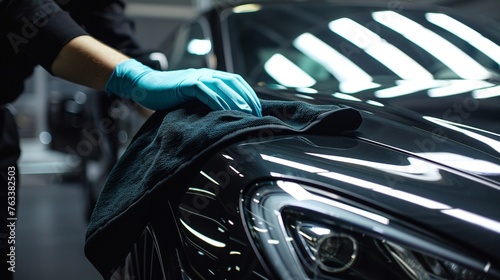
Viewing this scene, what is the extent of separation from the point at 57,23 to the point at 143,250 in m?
0.58

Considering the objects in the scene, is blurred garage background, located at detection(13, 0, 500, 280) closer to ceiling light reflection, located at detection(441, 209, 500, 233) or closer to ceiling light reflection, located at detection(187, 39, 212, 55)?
ceiling light reflection, located at detection(187, 39, 212, 55)

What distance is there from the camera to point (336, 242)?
67cm

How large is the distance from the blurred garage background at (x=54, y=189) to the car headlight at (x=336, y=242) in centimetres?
161

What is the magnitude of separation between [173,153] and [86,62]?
44 cm

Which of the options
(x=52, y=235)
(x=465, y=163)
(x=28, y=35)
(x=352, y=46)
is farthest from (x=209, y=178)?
(x=52, y=235)

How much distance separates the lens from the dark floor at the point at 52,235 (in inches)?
88.4

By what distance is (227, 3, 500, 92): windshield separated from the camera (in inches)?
53.3

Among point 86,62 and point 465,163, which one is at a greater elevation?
point 465,163

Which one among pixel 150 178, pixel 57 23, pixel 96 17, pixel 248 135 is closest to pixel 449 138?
pixel 248 135

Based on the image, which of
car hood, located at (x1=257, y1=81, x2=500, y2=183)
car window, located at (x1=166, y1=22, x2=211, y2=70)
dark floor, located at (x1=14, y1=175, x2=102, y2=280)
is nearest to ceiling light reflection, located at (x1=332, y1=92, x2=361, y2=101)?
car hood, located at (x1=257, y1=81, x2=500, y2=183)

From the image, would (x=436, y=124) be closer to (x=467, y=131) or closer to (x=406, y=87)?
(x=467, y=131)

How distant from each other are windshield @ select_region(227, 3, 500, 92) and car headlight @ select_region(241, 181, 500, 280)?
22.4 inches

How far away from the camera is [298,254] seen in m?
0.68

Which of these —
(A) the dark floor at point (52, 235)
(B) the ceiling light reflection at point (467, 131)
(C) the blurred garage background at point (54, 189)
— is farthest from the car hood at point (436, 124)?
(A) the dark floor at point (52, 235)
